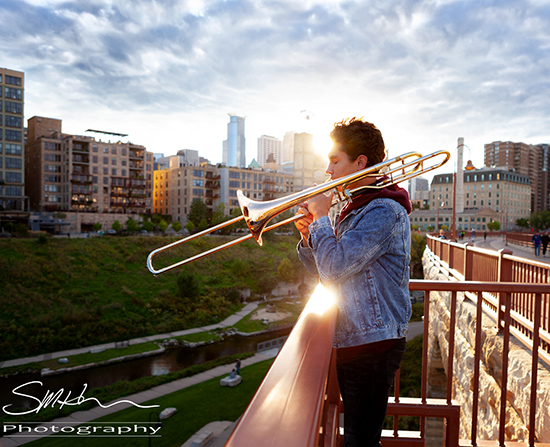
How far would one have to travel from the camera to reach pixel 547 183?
158750mm

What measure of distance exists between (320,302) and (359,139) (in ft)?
2.96

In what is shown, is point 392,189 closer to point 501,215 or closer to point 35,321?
point 35,321

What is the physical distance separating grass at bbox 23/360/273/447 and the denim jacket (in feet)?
45.5

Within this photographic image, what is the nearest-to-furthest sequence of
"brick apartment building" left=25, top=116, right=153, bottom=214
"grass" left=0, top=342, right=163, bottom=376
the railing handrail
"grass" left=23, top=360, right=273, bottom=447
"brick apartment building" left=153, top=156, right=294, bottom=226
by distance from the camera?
the railing handrail < "grass" left=23, top=360, right=273, bottom=447 < "grass" left=0, top=342, right=163, bottom=376 < "brick apartment building" left=25, top=116, right=153, bottom=214 < "brick apartment building" left=153, top=156, right=294, bottom=226

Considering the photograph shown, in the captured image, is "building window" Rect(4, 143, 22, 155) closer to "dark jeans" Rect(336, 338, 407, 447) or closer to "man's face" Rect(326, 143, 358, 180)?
"man's face" Rect(326, 143, 358, 180)

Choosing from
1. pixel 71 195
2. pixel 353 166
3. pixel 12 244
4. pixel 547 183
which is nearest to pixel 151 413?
pixel 353 166

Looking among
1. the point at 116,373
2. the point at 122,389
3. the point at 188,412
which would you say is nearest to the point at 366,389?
the point at 188,412

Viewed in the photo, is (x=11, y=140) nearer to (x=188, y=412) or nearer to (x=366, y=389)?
(x=188, y=412)

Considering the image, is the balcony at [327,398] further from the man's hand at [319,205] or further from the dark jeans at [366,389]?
the man's hand at [319,205]

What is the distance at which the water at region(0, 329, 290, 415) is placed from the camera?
21.5 meters

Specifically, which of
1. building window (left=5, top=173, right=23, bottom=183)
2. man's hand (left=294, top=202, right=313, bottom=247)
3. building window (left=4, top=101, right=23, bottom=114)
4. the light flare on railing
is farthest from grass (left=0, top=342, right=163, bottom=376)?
building window (left=4, top=101, right=23, bottom=114)

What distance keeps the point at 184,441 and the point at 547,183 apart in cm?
18607

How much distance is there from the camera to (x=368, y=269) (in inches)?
74.1

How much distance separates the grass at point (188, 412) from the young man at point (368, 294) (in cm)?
1369
